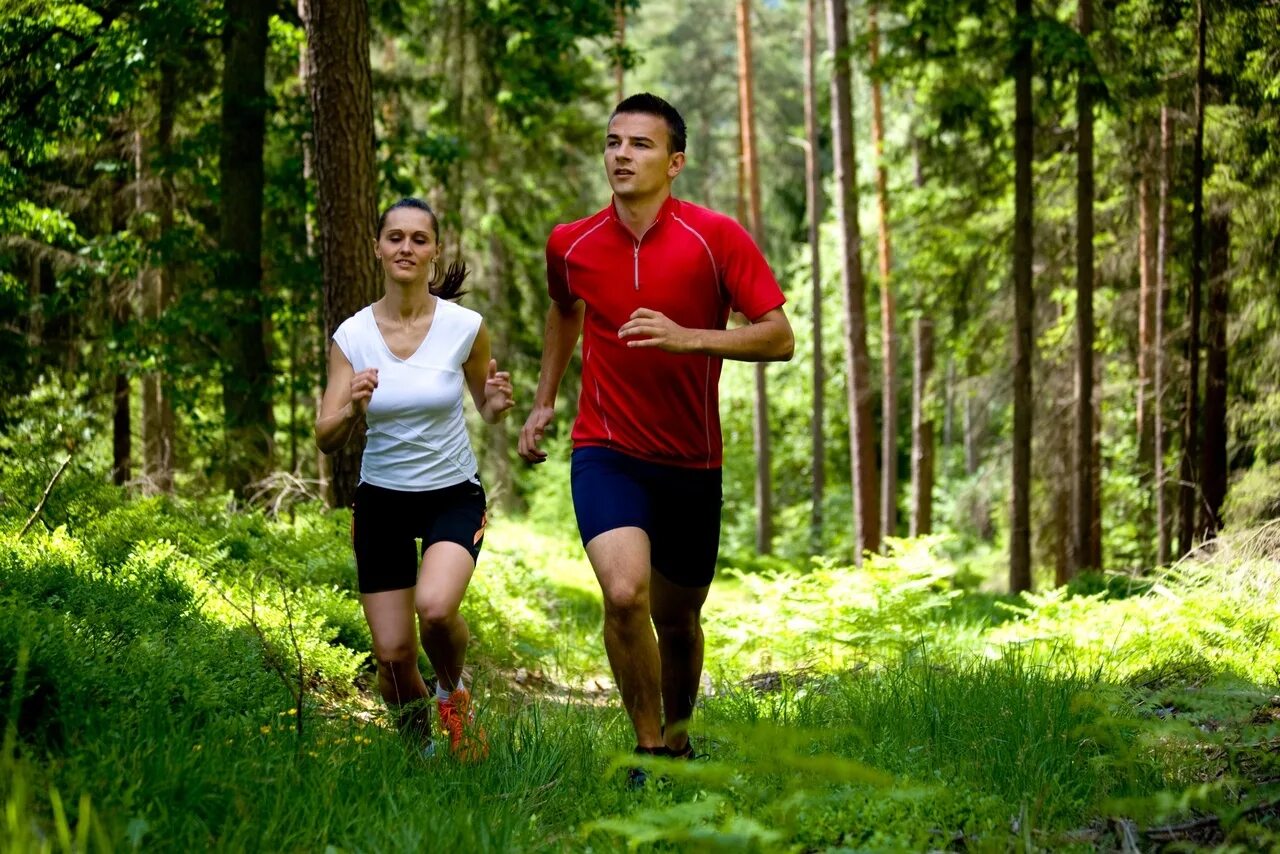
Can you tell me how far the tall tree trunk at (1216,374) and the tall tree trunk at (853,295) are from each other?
6471 millimetres

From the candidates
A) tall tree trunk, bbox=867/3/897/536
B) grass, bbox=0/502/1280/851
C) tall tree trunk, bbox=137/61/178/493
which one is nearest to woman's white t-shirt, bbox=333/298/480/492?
grass, bbox=0/502/1280/851

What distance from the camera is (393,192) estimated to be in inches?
597

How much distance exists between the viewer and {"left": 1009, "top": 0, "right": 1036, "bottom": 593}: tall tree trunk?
15953 mm

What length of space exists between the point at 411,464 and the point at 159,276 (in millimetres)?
14428

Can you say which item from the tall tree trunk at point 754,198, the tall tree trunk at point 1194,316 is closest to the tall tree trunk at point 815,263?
the tall tree trunk at point 754,198

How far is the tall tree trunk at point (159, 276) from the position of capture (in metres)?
16.1

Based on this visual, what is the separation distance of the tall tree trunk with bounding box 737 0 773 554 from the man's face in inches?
1015

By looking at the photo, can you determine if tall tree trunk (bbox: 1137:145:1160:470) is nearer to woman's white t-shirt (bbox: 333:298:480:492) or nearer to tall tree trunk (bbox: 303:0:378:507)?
tall tree trunk (bbox: 303:0:378:507)

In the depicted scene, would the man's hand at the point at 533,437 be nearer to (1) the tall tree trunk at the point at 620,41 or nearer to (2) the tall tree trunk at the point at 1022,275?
(1) the tall tree trunk at the point at 620,41

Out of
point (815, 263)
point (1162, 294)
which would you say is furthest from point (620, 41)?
point (815, 263)

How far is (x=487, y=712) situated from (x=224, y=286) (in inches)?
402

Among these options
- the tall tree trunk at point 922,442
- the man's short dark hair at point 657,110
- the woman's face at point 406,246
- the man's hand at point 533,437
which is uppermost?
the man's short dark hair at point 657,110

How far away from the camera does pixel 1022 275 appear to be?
53.4ft

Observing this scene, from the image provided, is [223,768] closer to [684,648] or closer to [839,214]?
[684,648]
